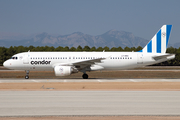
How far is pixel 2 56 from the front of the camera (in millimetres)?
106625

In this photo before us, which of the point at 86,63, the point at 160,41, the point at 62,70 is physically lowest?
the point at 62,70

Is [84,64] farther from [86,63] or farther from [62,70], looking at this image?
[62,70]

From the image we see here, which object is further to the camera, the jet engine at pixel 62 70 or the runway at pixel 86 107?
the jet engine at pixel 62 70

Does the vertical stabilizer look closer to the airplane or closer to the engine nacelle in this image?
the airplane

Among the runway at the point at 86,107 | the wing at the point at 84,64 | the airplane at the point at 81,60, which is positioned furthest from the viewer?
the airplane at the point at 81,60

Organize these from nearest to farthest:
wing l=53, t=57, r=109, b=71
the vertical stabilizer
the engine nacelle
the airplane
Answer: the engine nacelle
wing l=53, t=57, r=109, b=71
the airplane
the vertical stabilizer

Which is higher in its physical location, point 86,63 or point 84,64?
point 86,63

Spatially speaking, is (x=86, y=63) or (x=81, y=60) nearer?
(x=86, y=63)

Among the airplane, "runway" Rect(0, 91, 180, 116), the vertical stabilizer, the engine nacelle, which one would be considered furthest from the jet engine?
"runway" Rect(0, 91, 180, 116)

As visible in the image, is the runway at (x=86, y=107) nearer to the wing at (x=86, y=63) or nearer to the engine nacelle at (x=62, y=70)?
the engine nacelle at (x=62, y=70)

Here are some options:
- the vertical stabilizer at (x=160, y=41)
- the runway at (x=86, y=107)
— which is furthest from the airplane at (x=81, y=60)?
the runway at (x=86, y=107)

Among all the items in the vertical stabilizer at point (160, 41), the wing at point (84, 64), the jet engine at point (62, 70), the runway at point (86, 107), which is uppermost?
the vertical stabilizer at point (160, 41)

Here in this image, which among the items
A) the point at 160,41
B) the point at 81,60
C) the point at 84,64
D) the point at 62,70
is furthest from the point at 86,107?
the point at 160,41

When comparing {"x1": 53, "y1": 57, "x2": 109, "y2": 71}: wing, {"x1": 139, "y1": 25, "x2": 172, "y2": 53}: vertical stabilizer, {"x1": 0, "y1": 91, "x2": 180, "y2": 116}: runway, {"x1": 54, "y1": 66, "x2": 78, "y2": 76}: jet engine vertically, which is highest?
{"x1": 139, "y1": 25, "x2": 172, "y2": 53}: vertical stabilizer
